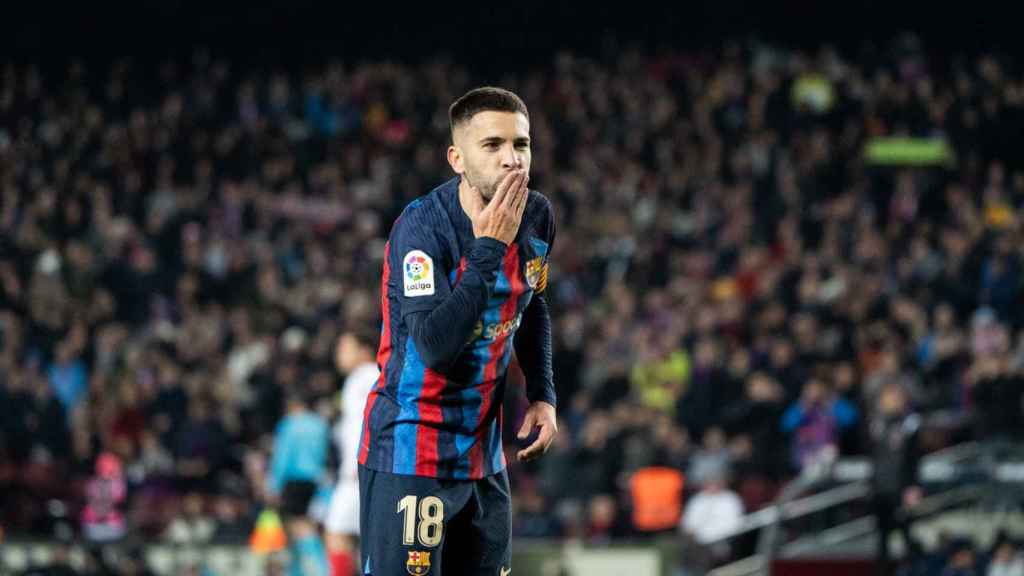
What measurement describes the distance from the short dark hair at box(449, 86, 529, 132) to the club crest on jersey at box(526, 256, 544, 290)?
0.41 metres

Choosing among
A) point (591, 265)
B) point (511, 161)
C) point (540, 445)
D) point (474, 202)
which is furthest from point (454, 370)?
point (591, 265)

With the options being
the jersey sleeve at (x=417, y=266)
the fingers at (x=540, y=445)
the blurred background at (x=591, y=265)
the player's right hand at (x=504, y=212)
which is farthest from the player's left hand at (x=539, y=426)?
the blurred background at (x=591, y=265)

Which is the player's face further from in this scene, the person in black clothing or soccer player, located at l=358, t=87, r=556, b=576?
the person in black clothing

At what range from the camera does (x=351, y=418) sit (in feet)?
27.1

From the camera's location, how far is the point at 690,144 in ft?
62.6

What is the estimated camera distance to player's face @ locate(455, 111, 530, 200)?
4180 mm

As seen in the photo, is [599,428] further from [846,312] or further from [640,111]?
[640,111]

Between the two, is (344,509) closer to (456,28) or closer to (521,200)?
(521,200)

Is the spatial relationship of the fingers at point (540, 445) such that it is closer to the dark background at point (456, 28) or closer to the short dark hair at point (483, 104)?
the short dark hair at point (483, 104)

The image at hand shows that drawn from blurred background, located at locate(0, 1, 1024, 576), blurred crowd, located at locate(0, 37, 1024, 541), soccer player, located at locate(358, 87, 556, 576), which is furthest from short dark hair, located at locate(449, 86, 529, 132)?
blurred crowd, located at locate(0, 37, 1024, 541)

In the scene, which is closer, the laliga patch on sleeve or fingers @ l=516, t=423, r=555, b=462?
the laliga patch on sleeve

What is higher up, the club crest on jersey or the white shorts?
the club crest on jersey

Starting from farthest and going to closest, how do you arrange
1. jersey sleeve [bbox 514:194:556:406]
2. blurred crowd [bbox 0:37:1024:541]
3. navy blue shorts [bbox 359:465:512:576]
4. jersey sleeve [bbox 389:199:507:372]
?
blurred crowd [bbox 0:37:1024:541] → jersey sleeve [bbox 514:194:556:406] → navy blue shorts [bbox 359:465:512:576] → jersey sleeve [bbox 389:199:507:372]

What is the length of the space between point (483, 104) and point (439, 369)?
738mm
